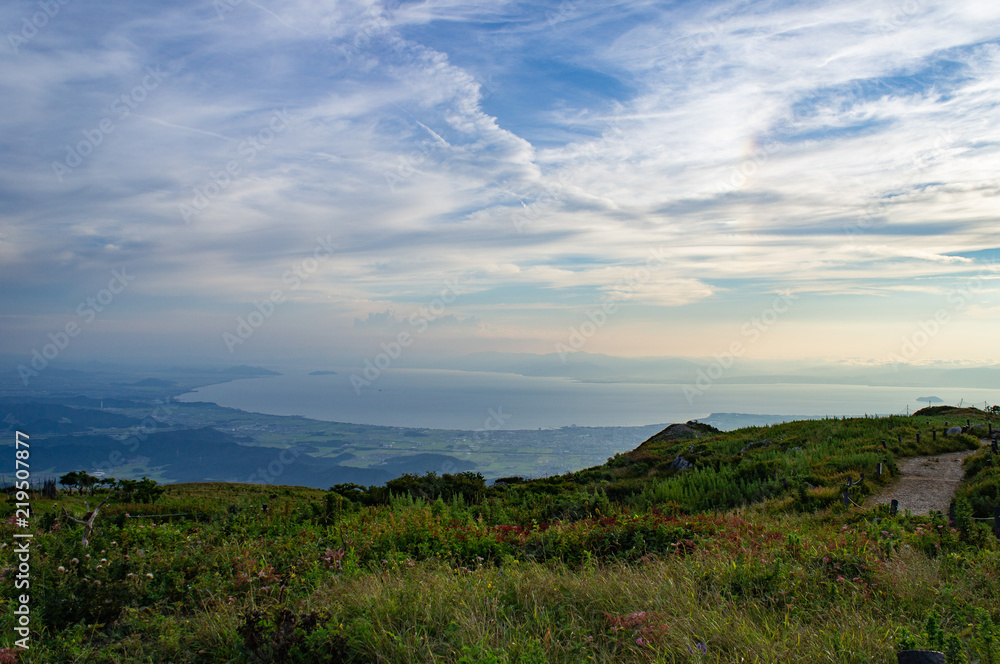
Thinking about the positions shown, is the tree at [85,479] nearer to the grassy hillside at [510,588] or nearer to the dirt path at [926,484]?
the grassy hillside at [510,588]

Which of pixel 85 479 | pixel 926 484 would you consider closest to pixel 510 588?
pixel 85 479

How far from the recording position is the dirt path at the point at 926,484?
1054cm

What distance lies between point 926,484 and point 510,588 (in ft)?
38.0

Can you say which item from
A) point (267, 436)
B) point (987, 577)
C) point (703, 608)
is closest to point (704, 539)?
point (703, 608)

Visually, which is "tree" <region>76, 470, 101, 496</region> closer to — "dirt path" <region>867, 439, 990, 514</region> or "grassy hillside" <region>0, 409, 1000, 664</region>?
"grassy hillside" <region>0, 409, 1000, 664</region>

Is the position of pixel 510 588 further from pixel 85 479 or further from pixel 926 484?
pixel 926 484

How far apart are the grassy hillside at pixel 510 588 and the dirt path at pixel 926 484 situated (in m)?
0.81

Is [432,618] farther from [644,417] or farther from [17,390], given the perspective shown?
[17,390]

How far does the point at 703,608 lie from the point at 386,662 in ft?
9.27

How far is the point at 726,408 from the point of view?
124m

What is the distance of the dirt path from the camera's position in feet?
34.6

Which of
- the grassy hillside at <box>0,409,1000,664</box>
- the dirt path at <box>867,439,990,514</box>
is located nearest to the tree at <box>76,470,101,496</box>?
the grassy hillside at <box>0,409,1000,664</box>

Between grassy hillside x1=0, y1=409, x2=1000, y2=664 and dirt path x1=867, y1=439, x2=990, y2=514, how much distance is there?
808mm

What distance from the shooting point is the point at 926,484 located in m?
11.9
